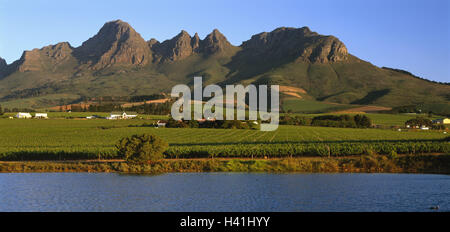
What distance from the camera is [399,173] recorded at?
2317 inches

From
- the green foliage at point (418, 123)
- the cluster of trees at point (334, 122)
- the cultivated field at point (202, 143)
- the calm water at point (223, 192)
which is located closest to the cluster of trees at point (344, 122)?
the cluster of trees at point (334, 122)

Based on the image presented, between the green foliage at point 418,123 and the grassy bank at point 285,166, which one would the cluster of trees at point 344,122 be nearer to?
the green foliage at point 418,123

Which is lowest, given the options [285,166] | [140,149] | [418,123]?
[285,166]

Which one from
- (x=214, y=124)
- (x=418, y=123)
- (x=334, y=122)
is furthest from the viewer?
(x=418, y=123)

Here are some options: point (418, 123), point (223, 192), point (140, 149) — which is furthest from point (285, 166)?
point (418, 123)

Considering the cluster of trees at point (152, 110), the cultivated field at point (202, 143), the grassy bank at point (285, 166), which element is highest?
the cluster of trees at point (152, 110)

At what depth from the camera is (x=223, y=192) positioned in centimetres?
4312

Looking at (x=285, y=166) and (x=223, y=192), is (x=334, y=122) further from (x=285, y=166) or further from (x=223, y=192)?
(x=223, y=192)

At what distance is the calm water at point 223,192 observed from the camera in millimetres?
37000

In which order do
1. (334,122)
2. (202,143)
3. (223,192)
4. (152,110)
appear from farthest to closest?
(152,110) → (334,122) → (202,143) → (223,192)

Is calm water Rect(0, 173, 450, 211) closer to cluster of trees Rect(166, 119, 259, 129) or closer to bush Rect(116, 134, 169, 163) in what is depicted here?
bush Rect(116, 134, 169, 163)

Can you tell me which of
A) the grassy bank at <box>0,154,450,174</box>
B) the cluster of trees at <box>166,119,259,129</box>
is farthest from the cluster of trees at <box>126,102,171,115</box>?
the grassy bank at <box>0,154,450,174</box>

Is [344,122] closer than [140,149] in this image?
No

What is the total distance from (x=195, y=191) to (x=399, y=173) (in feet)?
92.7
